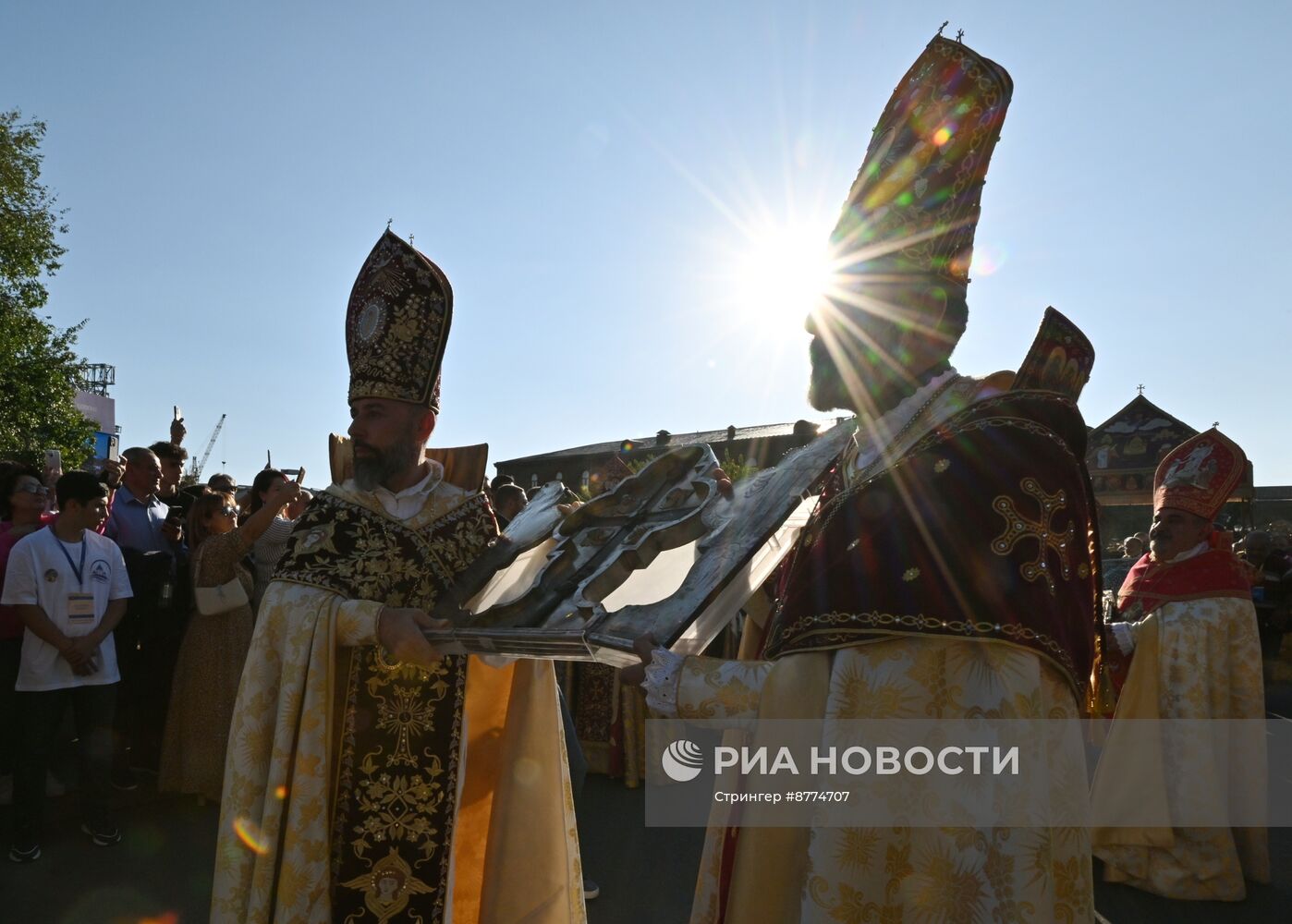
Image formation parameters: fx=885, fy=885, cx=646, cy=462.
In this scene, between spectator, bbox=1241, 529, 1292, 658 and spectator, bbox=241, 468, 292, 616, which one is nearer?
spectator, bbox=241, 468, 292, 616

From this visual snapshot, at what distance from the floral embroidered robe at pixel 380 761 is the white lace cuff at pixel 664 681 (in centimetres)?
127

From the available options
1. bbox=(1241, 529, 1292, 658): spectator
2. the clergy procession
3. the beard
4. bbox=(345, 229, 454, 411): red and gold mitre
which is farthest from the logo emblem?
bbox=(1241, 529, 1292, 658): spectator

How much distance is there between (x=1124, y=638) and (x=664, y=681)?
16.5ft

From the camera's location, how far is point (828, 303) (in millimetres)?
2307

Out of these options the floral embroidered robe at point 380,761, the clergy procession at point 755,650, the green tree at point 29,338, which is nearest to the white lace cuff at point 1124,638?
the clergy procession at point 755,650

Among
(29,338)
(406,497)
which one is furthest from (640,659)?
(29,338)

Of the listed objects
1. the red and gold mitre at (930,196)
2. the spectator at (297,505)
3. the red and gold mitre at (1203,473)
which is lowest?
the red and gold mitre at (930,196)

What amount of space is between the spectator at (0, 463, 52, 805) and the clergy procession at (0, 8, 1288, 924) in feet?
0.11

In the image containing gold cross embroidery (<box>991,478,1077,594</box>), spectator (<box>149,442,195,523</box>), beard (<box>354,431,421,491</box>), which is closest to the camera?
gold cross embroidery (<box>991,478,1077,594</box>)

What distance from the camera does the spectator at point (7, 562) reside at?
5.48 metres

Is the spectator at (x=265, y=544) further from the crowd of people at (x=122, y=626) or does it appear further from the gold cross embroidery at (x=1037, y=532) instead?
the gold cross embroidery at (x=1037, y=532)

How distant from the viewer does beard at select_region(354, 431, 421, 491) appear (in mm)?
3322

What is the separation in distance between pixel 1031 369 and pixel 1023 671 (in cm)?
71

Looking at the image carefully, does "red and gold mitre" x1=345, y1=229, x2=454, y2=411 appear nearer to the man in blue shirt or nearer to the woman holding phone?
the woman holding phone
